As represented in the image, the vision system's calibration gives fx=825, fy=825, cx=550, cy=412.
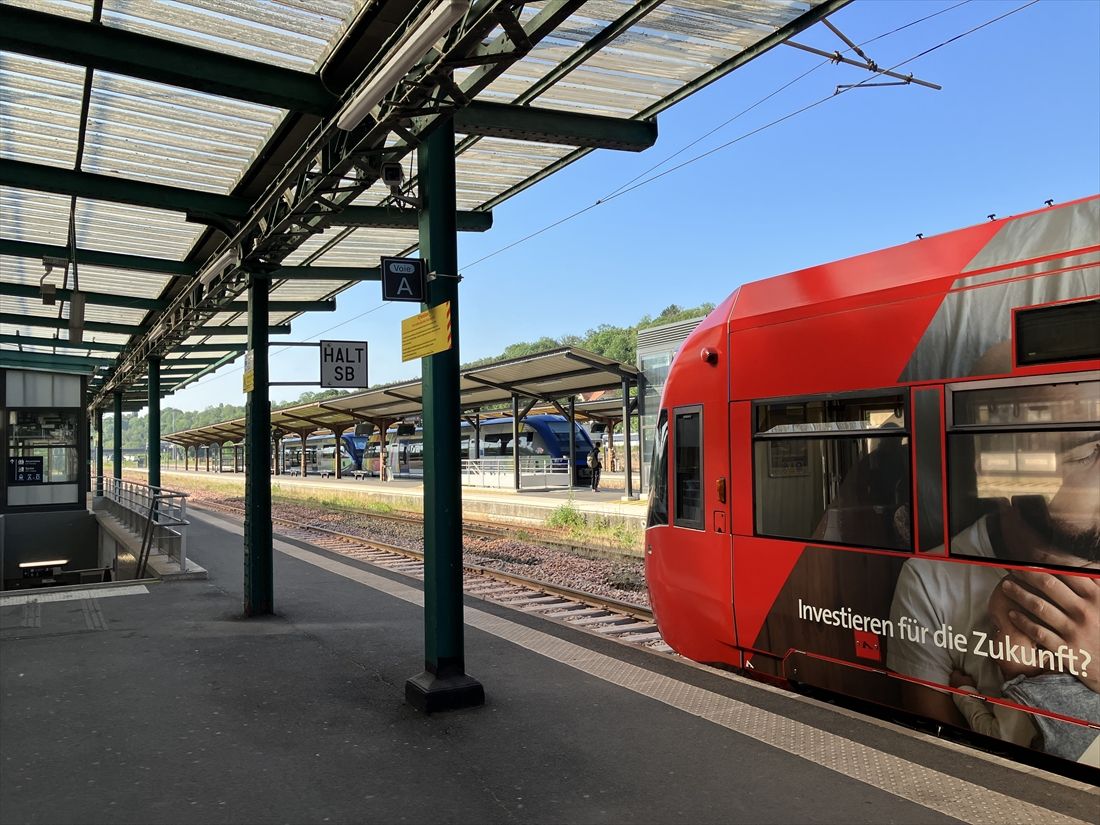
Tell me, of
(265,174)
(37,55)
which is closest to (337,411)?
(265,174)

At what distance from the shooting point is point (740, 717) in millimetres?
5352

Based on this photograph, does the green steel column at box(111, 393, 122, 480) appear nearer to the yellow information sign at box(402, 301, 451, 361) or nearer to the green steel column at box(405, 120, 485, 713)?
the yellow information sign at box(402, 301, 451, 361)

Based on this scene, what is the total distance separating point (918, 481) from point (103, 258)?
34.9 feet

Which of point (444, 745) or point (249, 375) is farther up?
point (249, 375)

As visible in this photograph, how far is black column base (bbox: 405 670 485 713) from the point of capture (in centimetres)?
555

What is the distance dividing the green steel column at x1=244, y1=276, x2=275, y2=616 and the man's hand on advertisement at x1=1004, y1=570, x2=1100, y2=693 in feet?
23.8

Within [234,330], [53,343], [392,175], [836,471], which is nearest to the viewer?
[836,471]

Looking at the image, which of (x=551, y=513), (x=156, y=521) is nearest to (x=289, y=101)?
(x=156, y=521)

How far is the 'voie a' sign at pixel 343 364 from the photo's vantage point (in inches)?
352

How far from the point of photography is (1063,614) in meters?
4.11

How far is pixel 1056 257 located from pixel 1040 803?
2.73m

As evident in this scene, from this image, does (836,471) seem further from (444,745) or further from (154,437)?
(154,437)

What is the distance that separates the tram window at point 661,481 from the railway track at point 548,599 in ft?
4.61

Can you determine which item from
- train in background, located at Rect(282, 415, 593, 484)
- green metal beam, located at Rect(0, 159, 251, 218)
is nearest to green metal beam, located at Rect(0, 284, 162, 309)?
green metal beam, located at Rect(0, 159, 251, 218)
